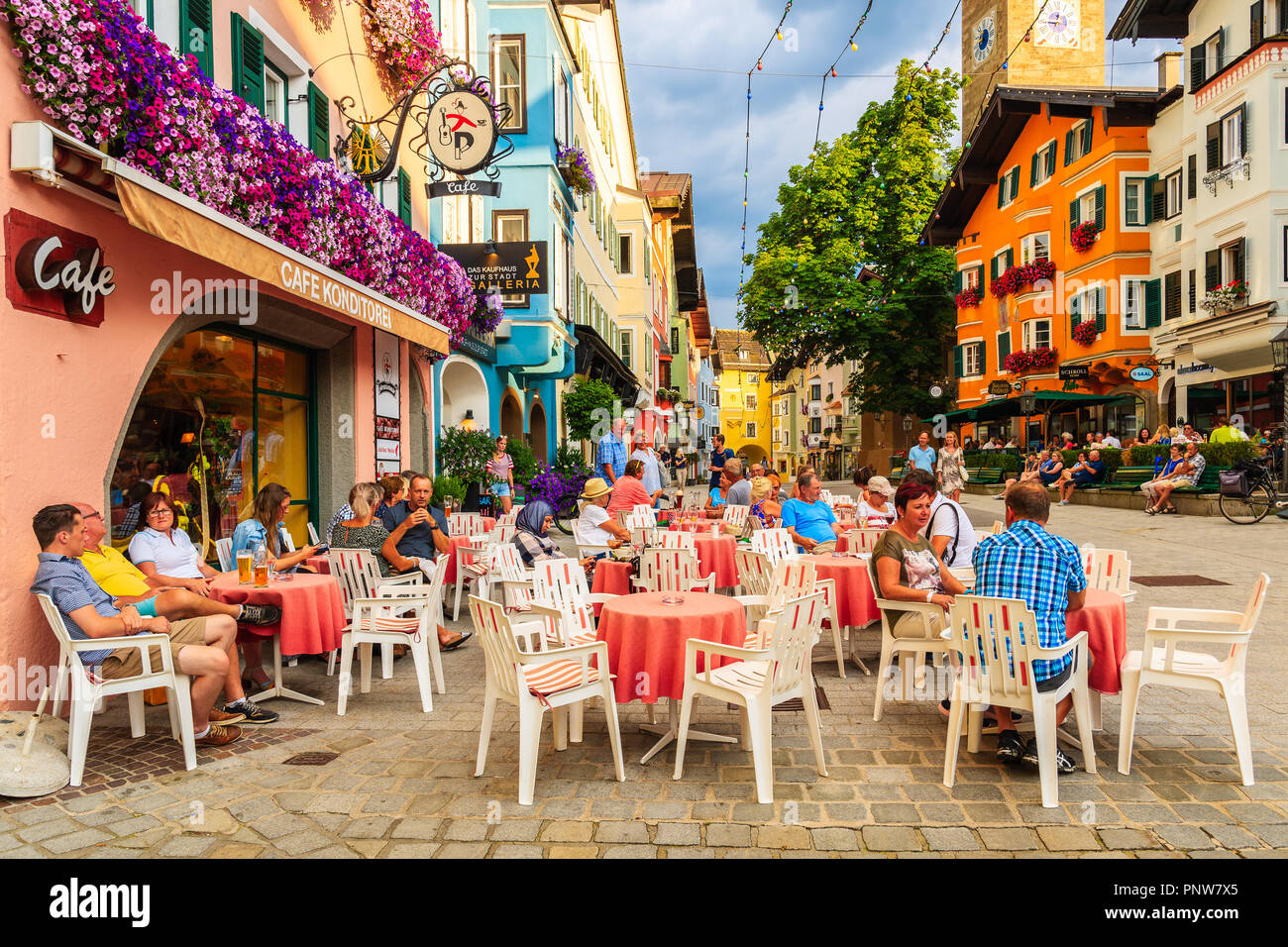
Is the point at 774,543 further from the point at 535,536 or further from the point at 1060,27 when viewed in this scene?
the point at 1060,27

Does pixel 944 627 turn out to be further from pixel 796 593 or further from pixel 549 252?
pixel 549 252

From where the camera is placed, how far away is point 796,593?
5.64m

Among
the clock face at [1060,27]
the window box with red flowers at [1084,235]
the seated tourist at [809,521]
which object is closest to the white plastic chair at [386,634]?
the seated tourist at [809,521]

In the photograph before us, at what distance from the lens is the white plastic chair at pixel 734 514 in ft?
34.2

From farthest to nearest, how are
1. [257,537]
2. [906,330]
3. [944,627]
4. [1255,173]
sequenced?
[906,330] < [1255,173] < [257,537] < [944,627]

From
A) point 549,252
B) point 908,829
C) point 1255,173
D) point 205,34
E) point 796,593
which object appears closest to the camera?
point 908,829

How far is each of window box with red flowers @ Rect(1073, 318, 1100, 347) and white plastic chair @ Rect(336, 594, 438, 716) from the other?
2671 cm

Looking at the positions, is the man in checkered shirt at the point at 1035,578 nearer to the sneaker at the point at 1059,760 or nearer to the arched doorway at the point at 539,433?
the sneaker at the point at 1059,760

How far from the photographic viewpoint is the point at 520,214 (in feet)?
56.8

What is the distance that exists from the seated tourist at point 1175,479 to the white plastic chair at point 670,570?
48.6ft

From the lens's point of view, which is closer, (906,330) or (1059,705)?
(1059,705)

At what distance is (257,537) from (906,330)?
31.3 metres
